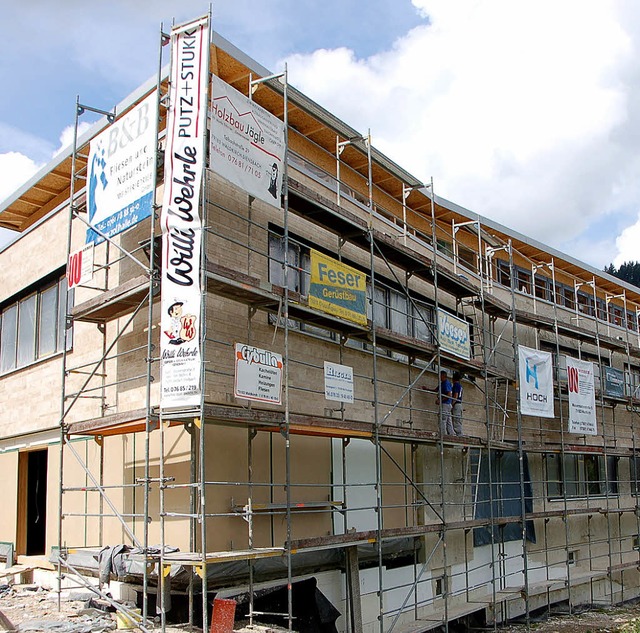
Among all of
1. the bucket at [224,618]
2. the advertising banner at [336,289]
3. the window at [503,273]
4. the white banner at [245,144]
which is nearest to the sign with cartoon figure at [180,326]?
the white banner at [245,144]

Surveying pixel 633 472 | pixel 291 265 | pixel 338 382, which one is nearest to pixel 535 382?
pixel 338 382

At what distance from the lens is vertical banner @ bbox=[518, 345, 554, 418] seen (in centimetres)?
1911

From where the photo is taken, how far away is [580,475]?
24.0m

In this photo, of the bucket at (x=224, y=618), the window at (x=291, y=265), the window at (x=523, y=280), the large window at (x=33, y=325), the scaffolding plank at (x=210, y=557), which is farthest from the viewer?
the window at (x=523, y=280)

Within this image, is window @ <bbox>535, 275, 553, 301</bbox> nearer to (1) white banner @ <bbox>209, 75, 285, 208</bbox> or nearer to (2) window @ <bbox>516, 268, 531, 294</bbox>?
(2) window @ <bbox>516, 268, 531, 294</bbox>

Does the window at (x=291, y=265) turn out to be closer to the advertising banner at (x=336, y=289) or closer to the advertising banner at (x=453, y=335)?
the advertising banner at (x=336, y=289)

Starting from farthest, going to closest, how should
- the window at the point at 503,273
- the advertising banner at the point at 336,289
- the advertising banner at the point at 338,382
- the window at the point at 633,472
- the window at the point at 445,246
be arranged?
1. the window at the point at 633,472
2. the window at the point at 503,273
3. the window at the point at 445,246
4. the advertising banner at the point at 338,382
5. the advertising banner at the point at 336,289

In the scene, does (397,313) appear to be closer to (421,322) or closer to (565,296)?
(421,322)

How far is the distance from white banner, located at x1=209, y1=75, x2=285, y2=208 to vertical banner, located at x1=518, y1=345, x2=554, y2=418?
898 centimetres

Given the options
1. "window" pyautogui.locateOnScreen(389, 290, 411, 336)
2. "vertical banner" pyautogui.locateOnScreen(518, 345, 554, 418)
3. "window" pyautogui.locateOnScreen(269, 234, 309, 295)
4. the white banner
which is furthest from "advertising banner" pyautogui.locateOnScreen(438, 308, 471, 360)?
the white banner

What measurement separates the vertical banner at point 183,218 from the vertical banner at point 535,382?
10.5 m

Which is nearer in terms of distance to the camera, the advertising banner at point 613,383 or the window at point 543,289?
the advertising banner at point 613,383

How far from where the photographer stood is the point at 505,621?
1836 centimetres

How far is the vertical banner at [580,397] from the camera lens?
20.9 m
